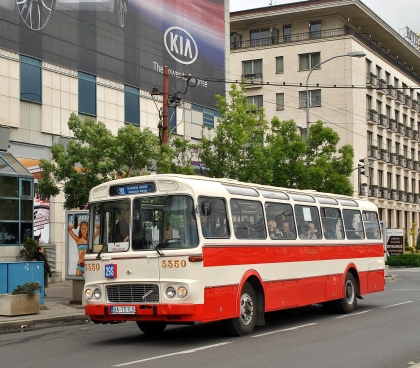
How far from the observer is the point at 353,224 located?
18.8 meters

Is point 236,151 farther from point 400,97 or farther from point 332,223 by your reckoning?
point 400,97

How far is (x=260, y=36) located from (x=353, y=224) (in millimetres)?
50273

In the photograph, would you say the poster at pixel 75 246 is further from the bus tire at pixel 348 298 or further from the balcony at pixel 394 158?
the balcony at pixel 394 158

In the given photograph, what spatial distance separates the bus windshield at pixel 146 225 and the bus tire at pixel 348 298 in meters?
6.67

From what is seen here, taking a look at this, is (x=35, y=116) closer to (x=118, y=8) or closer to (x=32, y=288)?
(x=118, y=8)

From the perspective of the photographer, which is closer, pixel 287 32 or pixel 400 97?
pixel 287 32

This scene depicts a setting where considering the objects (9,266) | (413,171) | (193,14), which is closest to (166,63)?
(193,14)

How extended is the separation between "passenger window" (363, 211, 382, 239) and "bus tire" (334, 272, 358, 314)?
1585mm

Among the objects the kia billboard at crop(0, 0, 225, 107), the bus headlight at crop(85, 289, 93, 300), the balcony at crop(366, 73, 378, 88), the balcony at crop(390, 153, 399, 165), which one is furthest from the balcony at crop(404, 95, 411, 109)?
the bus headlight at crop(85, 289, 93, 300)

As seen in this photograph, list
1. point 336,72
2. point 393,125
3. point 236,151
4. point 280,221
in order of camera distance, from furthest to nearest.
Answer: point 393,125 < point 336,72 < point 236,151 < point 280,221

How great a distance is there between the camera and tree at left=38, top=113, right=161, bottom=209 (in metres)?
21.9

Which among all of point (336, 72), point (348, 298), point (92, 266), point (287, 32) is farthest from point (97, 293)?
point (287, 32)

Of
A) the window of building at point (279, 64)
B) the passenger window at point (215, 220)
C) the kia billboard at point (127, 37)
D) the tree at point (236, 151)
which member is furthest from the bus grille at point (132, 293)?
the window of building at point (279, 64)

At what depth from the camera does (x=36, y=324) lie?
1667 cm
